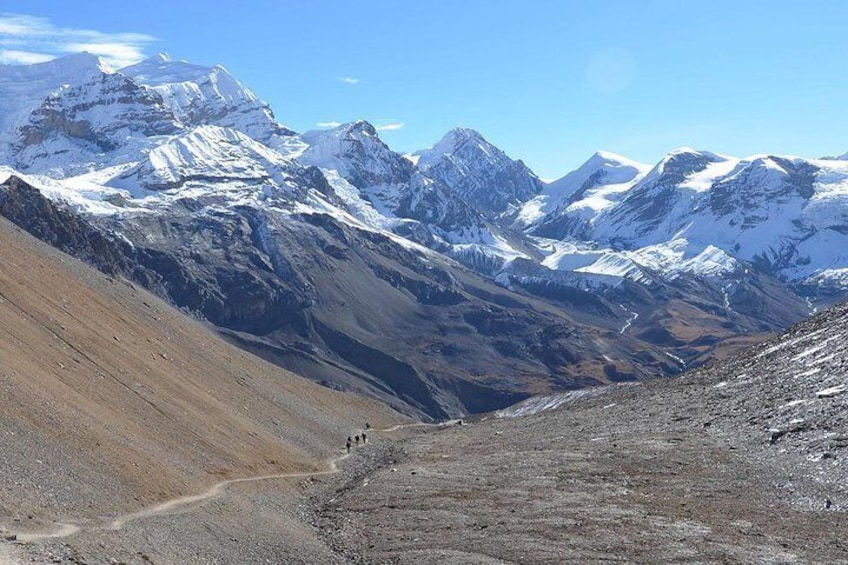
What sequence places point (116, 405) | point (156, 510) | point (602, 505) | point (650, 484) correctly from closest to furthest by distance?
point (156, 510), point (602, 505), point (650, 484), point (116, 405)

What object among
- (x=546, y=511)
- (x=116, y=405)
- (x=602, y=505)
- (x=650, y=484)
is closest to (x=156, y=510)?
(x=116, y=405)

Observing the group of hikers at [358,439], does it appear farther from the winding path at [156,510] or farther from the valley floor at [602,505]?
the winding path at [156,510]

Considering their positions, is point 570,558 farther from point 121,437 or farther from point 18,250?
point 18,250

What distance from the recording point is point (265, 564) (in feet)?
158

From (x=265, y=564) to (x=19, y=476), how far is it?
1216cm

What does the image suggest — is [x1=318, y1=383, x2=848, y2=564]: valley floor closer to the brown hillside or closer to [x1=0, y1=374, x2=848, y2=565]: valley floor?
[x1=0, y1=374, x2=848, y2=565]: valley floor

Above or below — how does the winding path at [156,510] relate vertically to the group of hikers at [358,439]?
above

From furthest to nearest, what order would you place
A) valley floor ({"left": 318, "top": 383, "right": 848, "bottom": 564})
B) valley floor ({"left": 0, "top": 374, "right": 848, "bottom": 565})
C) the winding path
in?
valley floor ({"left": 318, "top": 383, "right": 848, "bottom": 564}), valley floor ({"left": 0, "top": 374, "right": 848, "bottom": 565}), the winding path

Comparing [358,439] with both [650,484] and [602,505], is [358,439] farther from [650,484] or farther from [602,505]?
[602,505]

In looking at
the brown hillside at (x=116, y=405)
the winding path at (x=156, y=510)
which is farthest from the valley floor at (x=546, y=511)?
the brown hillside at (x=116, y=405)

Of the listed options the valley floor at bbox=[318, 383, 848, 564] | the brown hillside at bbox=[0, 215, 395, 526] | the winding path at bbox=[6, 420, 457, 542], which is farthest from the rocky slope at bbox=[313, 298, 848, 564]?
the brown hillside at bbox=[0, 215, 395, 526]

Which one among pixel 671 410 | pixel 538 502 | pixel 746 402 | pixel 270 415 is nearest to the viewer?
pixel 538 502

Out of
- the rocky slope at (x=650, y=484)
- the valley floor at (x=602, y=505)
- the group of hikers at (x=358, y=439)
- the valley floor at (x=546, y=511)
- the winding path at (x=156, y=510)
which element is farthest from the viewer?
the group of hikers at (x=358, y=439)

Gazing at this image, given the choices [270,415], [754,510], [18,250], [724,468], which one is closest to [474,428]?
[270,415]
